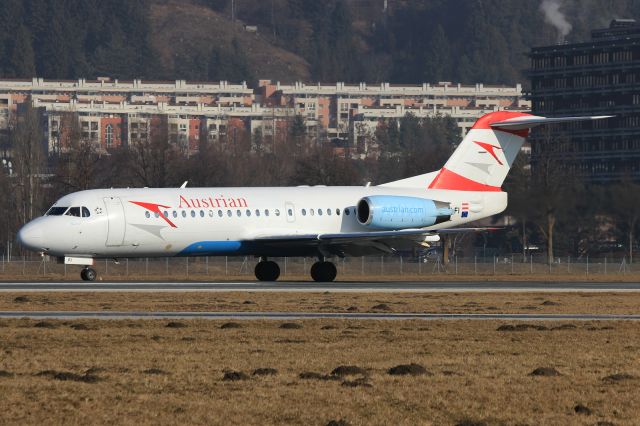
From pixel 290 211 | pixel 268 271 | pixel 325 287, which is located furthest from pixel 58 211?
pixel 325 287

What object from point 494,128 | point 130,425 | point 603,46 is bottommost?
point 130,425

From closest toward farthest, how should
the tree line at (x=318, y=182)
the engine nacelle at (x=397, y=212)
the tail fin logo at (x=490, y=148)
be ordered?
1. the engine nacelle at (x=397, y=212)
2. the tree line at (x=318, y=182)
3. the tail fin logo at (x=490, y=148)

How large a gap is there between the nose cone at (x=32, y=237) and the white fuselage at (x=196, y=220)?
0.12 feet

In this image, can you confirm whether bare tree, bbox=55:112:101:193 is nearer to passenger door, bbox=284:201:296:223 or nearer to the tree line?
the tree line

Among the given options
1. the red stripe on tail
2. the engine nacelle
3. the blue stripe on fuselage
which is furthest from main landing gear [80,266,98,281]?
the red stripe on tail

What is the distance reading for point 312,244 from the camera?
6475 cm

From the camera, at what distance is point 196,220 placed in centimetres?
6312

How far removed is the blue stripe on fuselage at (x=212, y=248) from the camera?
63500 millimetres

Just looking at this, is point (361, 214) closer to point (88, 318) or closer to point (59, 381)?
point (88, 318)

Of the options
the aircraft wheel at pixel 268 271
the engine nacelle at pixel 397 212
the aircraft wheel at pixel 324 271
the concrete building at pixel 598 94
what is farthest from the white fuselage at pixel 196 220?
the concrete building at pixel 598 94

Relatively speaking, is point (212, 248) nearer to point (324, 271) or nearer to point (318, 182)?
point (324, 271)

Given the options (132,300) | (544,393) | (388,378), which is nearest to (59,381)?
(388,378)

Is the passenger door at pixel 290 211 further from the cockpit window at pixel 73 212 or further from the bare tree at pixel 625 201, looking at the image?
the bare tree at pixel 625 201

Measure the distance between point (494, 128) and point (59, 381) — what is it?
44.2 metres
